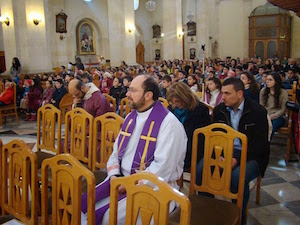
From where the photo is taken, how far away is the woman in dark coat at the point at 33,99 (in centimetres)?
852

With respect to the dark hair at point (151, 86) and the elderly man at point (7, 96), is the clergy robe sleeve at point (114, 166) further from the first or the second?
the elderly man at point (7, 96)

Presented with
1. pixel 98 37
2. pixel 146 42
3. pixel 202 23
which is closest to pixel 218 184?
pixel 98 37

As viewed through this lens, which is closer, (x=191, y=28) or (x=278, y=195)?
(x=278, y=195)

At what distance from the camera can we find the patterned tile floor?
3.13 metres

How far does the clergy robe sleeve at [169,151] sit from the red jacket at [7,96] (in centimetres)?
653

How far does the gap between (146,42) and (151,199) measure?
964 inches

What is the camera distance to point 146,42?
25.3 metres

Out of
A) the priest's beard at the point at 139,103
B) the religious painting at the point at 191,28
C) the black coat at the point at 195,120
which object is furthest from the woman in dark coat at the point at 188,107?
the religious painting at the point at 191,28

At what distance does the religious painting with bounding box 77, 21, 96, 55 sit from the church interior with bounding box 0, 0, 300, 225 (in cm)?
6

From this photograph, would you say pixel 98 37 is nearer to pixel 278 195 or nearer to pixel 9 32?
pixel 9 32

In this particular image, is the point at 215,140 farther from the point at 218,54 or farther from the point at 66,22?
the point at 218,54

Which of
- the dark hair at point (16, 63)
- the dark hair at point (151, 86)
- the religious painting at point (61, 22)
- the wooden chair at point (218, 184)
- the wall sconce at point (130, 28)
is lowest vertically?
the wooden chair at point (218, 184)

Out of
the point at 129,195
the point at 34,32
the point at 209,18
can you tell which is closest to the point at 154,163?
the point at 129,195

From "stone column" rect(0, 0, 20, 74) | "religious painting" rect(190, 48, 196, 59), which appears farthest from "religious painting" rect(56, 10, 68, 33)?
"religious painting" rect(190, 48, 196, 59)
